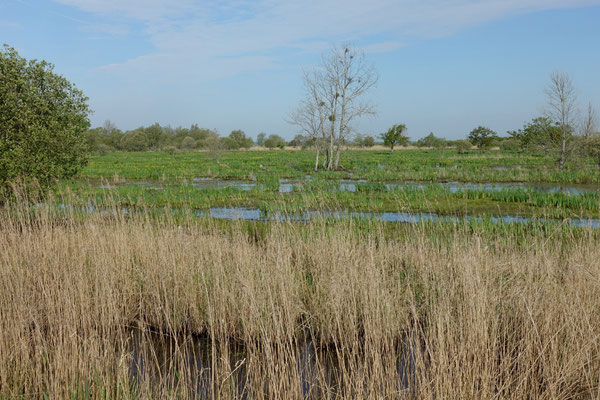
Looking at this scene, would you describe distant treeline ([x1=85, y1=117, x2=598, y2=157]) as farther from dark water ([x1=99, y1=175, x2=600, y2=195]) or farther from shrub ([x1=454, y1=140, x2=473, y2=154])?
dark water ([x1=99, y1=175, x2=600, y2=195])

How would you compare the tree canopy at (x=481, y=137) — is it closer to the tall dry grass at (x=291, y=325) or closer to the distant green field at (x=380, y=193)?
the distant green field at (x=380, y=193)

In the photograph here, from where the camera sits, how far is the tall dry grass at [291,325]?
3416mm

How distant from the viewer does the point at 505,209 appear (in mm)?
13906

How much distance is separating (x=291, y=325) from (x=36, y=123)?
28.5ft

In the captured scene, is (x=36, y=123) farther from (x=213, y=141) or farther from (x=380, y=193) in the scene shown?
(x=213, y=141)

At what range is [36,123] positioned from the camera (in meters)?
9.73

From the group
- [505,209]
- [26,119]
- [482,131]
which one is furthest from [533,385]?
[482,131]

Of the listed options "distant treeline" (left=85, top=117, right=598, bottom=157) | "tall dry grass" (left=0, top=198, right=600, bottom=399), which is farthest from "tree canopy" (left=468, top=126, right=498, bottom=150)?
"tall dry grass" (left=0, top=198, right=600, bottom=399)

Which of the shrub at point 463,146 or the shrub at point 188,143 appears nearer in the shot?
the shrub at point 463,146

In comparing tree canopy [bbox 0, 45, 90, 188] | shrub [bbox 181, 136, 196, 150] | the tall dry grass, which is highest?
shrub [bbox 181, 136, 196, 150]

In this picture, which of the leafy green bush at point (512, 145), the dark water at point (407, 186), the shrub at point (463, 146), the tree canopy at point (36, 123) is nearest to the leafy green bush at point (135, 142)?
the shrub at point (463, 146)

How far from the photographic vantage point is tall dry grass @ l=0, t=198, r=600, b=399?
342 cm

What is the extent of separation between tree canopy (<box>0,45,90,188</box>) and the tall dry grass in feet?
9.29

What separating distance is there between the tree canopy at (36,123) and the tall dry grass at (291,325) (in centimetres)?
283
